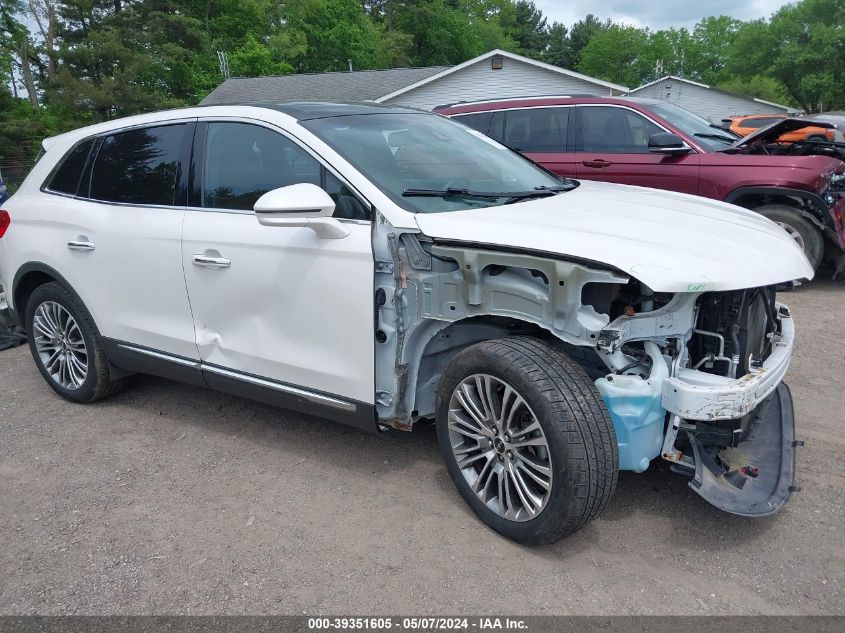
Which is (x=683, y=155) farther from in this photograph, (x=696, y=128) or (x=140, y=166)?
(x=140, y=166)

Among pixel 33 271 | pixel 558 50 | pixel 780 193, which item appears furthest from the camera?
pixel 558 50

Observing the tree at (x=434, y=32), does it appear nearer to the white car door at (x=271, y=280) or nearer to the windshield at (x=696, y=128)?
the windshield at (x=696, y=128)

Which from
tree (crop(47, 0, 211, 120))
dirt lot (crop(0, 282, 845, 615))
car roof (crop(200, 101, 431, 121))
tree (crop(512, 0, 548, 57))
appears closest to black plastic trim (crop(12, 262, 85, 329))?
dirt lot (crop(0, 282, 845, 615))

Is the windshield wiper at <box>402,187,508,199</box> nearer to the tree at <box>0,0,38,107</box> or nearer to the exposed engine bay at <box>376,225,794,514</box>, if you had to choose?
the exposed engine bay at <box>376,225,794,514</box>

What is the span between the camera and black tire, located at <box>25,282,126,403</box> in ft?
14.7

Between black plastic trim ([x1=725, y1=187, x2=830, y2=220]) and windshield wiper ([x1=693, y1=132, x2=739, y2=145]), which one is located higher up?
windshield wiper ([x1=693, y1=132, x2=739, y2=145])

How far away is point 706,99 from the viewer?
128 feet

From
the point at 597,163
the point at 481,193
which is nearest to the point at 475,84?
the point at 597,163

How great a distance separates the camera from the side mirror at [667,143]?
22.4 ft

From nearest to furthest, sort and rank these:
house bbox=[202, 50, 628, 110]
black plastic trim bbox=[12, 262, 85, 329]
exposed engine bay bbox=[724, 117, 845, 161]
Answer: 1. black plastic trim bbox=[12, 262, 85, 329]
2. exposed engine bay bbox=[724, 117, 845, 161]
3. house bbox=[202, 50, 628, 110]

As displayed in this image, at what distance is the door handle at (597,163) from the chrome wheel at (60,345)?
207 inches

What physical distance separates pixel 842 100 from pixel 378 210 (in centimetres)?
6098

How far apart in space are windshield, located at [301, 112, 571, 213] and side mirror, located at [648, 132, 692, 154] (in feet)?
10.3

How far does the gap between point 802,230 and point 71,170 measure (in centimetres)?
638
